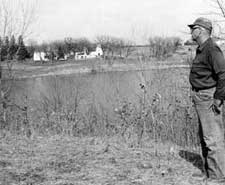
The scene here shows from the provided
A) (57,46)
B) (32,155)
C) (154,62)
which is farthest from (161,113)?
(57,46)

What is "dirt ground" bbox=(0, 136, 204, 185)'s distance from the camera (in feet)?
14.2

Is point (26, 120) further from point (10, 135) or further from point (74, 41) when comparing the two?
point (74, 41)

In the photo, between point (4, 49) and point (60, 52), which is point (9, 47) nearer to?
point (4, 49)

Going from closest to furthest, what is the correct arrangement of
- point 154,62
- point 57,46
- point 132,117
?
point 132,117
point 154,62
point 57,46

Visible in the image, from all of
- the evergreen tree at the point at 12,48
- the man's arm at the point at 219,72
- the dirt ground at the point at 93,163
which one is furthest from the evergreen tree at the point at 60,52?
the man's arm at the point at 219,72

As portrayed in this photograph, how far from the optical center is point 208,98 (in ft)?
13.3

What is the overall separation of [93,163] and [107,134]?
2.78m

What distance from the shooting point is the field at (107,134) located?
14.9 feet

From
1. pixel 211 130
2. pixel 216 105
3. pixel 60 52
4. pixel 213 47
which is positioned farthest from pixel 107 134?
pixel 60 52

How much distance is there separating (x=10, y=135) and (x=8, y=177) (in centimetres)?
282

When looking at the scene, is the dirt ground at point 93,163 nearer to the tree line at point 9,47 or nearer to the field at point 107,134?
the field at point 107,134

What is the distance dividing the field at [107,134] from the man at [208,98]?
0.35 metres

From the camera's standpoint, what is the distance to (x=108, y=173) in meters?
4.53

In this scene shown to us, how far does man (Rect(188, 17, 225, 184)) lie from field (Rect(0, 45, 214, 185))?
0.35 meters
